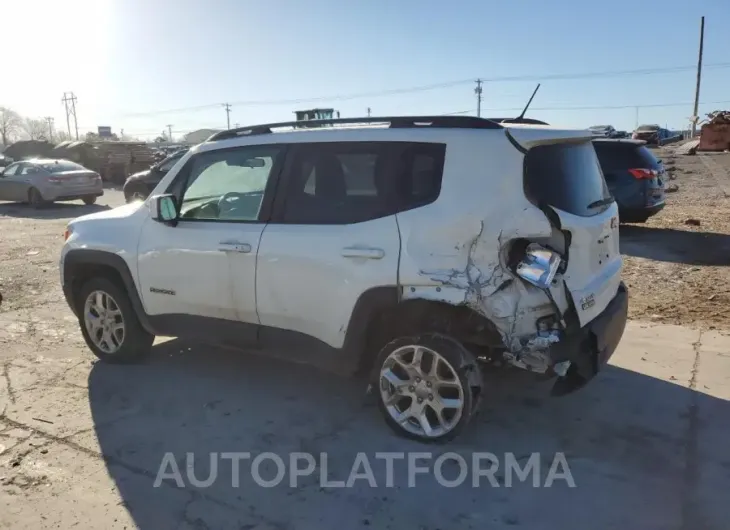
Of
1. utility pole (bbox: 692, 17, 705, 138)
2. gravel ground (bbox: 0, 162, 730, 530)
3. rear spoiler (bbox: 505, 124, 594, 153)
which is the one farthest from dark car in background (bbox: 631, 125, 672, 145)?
rear spoiler (bbox: 505, 124, 594, 153)

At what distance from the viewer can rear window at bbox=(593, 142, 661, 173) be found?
10.7 m

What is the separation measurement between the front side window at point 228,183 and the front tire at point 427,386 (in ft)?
4.65

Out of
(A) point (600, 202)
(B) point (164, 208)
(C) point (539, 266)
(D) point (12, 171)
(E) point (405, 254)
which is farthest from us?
(D) point (12, 171)

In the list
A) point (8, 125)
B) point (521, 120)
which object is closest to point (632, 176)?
point (521, 120)

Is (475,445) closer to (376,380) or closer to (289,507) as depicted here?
(376,380)

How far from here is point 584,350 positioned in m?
3.59

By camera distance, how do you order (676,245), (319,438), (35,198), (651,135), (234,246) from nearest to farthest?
1. (319,438)
2. (234,246)
3. (676,245)
4. (35,198)
5. (651,135)

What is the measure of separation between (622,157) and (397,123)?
26.1 ft

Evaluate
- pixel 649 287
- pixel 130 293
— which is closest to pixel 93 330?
pixel 130 293

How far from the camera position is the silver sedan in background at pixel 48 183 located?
18.7 m

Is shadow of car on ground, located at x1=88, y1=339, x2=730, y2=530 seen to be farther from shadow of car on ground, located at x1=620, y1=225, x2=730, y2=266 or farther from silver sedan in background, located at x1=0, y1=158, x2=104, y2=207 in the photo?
silver sedan in background, located at x1=0, y1=158, x2=104, y2=207

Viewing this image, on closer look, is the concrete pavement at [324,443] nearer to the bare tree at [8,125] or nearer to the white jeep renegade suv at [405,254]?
the white jeep renegade suv at [405,254]

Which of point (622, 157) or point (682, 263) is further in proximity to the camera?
point (622, 157)

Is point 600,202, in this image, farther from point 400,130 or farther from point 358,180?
point 358,180
